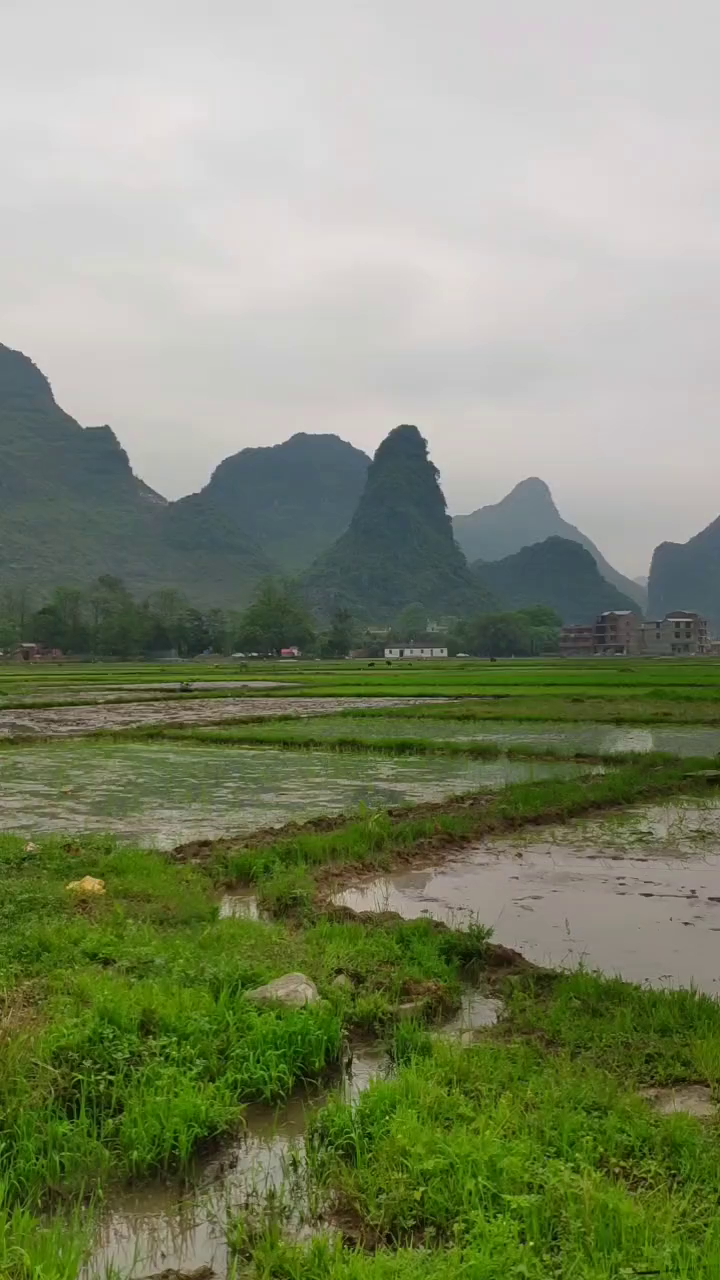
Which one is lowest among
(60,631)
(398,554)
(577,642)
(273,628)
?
(577,642)

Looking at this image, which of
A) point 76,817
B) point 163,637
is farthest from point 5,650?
point 76,817

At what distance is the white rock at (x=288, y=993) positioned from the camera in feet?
14.2

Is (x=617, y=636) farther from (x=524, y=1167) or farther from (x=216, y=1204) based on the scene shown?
(x=216, y=1204)

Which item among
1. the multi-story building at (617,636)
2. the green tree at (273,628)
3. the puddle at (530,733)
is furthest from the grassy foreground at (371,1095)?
the multi-story building at (617,636)

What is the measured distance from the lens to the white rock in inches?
170

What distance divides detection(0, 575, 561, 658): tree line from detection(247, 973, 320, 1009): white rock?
80167mm

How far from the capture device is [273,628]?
9344 centimetres

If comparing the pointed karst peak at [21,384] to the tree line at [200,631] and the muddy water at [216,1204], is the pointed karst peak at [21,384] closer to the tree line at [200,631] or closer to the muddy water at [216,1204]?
the tree line at [200,631]

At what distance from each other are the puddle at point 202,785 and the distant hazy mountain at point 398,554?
127876mm

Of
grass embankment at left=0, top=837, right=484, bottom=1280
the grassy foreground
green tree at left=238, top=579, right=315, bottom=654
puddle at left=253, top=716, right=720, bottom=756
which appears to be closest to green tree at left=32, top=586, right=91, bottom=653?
green tree at left=238, top=579, right=315, bottom=654

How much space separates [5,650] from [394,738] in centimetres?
7619

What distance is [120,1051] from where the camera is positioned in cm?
379

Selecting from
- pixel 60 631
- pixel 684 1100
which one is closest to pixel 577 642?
pixel 60 631

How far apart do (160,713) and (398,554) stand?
14000cm
